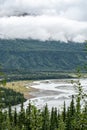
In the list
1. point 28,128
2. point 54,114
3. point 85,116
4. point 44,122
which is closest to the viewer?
point 85,116

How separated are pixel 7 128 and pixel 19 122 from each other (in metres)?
8.60

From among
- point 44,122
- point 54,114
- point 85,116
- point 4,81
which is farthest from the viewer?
point 54,114

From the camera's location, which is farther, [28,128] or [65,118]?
[65,118]

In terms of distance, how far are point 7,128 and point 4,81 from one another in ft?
260

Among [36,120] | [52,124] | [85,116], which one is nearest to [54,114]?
[52,124]

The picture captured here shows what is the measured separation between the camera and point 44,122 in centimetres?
10175

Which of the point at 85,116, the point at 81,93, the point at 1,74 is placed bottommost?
the point at 85,116

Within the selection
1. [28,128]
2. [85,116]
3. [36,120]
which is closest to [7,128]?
[28,128]

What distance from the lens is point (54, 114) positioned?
108875 millimetres

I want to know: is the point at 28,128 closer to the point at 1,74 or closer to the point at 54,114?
the point at 54,114

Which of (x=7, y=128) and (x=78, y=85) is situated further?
(x=7, y=128)

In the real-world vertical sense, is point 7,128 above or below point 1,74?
below

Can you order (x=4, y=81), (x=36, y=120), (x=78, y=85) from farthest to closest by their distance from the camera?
(x=36, y=120)
(x=78, y=85)
(x=4, y=81)

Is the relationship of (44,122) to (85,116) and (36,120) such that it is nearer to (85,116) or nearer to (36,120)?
(36,120)
